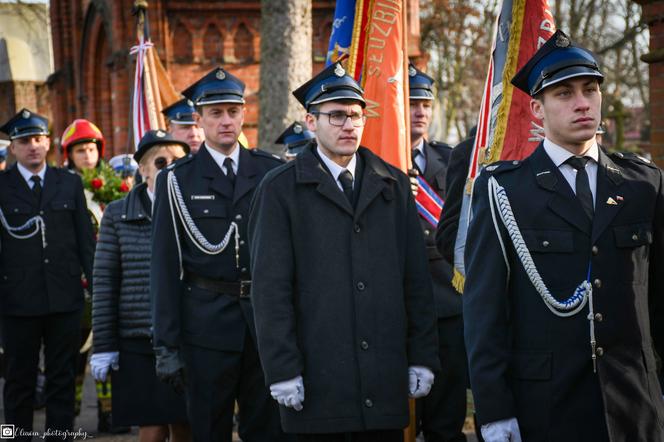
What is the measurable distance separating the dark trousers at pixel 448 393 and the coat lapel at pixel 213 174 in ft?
5.13

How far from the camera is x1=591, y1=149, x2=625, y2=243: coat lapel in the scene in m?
3.62

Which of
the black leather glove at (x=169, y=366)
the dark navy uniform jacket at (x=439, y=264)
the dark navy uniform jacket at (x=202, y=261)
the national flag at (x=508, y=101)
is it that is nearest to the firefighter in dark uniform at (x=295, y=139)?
the dark navy uniform jacket at (x=439, y=264)

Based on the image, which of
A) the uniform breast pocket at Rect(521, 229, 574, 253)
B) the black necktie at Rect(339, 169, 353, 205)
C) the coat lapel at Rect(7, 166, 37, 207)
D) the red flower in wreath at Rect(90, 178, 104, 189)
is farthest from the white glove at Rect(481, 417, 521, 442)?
the red flower in wreath at Rect(90, 178, 104, 189)

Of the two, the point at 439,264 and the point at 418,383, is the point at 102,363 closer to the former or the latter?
the point at 439,264

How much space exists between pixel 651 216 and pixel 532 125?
1554mm

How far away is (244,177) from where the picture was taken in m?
5.73

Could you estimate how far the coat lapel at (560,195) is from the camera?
3643 millimetres

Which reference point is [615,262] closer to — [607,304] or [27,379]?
[607,304]

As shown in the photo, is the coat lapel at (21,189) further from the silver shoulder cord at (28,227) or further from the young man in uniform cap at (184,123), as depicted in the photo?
the young man in uniform cap at (184,123)

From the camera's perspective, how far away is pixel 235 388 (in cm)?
557

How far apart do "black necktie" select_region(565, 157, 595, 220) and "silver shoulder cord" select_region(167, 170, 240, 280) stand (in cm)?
234

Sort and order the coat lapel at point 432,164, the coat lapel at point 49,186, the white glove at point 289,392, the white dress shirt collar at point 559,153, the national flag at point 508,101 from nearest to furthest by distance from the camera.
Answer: the white dress shirt collar at point 559,153
the white glove at point 289,392
the national flag at point 508,101
the coat lapel at point 432,164
the coat lapel at point 49,186

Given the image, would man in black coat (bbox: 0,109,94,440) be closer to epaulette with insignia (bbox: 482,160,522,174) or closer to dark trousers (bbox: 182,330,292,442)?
dark trousers (bbox: 182,330,292,442)

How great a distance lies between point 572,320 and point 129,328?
3.59 metres
